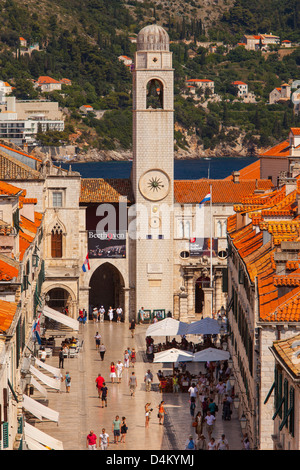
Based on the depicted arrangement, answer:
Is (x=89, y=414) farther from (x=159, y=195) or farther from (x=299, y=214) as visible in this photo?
(x=159, y=195)

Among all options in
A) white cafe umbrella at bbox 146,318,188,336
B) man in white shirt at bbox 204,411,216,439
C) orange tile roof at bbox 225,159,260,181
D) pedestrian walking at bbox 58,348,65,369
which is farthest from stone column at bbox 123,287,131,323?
man in white shirt at bbox 204,411,216,439

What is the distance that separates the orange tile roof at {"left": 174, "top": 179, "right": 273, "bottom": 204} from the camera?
76875 mm

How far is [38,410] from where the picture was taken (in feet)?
149

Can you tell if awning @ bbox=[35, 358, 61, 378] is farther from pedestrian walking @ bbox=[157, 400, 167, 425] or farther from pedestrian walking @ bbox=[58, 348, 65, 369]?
pedestrian walking @ bbox=[157, 400, 167, 425]

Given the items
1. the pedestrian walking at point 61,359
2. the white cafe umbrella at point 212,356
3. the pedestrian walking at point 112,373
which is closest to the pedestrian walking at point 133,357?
the pedestrian walking at point 61,359

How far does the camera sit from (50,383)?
51.9 meters

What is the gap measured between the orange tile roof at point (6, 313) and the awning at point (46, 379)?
9.06 metres

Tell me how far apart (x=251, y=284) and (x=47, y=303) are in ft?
118

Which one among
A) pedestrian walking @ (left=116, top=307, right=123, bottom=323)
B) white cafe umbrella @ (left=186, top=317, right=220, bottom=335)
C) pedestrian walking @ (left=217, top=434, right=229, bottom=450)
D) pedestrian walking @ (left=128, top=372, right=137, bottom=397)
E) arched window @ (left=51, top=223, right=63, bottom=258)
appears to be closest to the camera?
pedestrian walking @ (left=217, top=434, right=229, bottom=450)

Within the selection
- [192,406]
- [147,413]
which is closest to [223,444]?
[147,413]

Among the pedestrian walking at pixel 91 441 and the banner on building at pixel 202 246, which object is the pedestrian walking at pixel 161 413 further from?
the banner on building at pixel 202 246

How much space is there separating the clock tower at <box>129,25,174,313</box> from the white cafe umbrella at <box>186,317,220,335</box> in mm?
13266

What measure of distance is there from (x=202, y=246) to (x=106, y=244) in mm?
6418

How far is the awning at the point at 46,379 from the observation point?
4950cm
